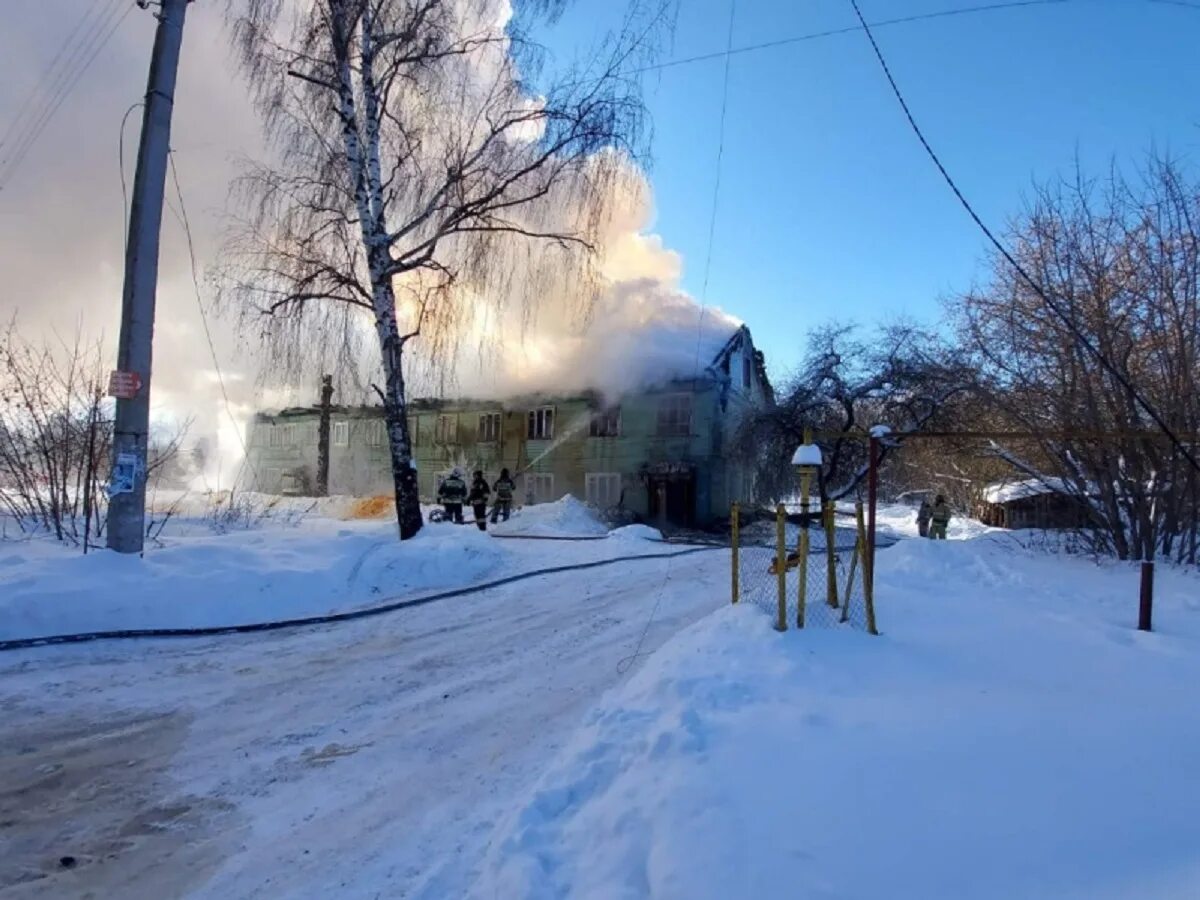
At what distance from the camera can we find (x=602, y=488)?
26297 millimetres

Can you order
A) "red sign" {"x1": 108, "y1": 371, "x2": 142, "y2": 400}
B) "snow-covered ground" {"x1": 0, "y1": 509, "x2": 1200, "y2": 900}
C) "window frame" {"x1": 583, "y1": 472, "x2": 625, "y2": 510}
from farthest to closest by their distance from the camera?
1. "window frame" {"x1": 583, "y1": 472, "x2": 625, "y2": 510}
2. "red sign" {"x1": 108, "y1": 371, "x2": 142, "y2": 400}
3. "snow-covered ground" {"x1": 0, "y1": 509, "x2": 1200, "y2": 900}

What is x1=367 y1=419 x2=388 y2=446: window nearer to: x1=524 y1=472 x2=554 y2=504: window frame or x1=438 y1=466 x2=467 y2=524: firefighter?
x1=524 y1=472 x2=554 y2=504: window frame

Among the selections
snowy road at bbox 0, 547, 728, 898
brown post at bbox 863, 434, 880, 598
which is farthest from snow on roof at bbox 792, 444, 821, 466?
snowy road at bbox 0, 547, 728, 898

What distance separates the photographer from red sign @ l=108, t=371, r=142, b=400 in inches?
282

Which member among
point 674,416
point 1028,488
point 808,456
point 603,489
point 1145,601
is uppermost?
point 674,416

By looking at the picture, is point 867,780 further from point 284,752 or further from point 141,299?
point 141,299

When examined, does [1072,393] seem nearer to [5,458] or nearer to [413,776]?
[413,776]

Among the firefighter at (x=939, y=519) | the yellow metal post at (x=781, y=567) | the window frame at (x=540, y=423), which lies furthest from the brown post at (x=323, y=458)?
the yellow metal post at (x=781, y=567)

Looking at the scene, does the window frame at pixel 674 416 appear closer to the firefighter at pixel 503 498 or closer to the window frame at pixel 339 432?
the firefighter at pixel 503 498

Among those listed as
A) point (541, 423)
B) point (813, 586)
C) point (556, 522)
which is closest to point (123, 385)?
point (813, 586)

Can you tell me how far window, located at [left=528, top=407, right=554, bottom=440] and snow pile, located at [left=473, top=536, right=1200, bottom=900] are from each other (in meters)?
22.5

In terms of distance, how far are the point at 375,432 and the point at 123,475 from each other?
1014 inches

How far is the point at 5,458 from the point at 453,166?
7.26 m

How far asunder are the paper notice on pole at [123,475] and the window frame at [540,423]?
20556mm
